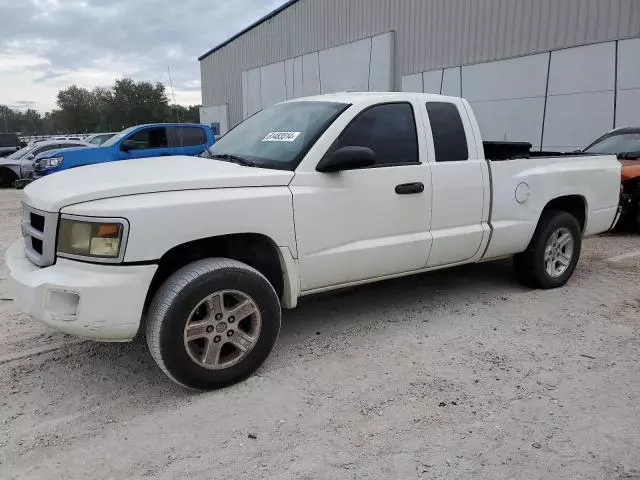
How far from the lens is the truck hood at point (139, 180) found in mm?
3020

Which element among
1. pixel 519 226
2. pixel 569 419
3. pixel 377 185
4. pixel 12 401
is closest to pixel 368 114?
pixel 377 185

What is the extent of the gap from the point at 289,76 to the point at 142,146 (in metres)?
14.3

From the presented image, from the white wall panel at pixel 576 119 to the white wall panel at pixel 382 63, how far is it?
6.64 meters

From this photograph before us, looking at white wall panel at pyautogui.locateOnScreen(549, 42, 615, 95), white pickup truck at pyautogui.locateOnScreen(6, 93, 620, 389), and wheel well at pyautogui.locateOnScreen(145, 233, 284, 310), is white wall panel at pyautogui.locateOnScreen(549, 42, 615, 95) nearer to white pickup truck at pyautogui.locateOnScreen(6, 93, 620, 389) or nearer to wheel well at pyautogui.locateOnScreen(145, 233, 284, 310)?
white pickup truck at pyautogui.locateOnScreen(6, 93, 620, 389)

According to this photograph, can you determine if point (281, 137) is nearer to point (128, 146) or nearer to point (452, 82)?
point (128, 146)

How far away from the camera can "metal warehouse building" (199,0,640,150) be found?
504 inches

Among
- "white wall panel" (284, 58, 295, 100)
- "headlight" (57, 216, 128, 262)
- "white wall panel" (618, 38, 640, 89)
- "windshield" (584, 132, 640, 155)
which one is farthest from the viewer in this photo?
"white wall panel" (284, 58, 295, 100)

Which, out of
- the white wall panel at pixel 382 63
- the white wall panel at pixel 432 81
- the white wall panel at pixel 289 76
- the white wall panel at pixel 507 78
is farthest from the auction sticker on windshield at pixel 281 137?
the white wall panel at pixel 289 76

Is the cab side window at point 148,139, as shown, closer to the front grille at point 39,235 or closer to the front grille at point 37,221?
the front grille at point 39,235

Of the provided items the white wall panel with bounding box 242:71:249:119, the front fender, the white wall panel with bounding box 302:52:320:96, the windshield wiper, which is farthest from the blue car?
the white wall panel with bounding box 242:71:249:119

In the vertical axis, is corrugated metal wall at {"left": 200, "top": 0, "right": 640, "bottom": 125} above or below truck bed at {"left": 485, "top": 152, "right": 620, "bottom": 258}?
above

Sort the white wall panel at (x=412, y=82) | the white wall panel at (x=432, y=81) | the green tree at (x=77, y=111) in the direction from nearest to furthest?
the white wall panel at (x=432, y=81), the white wall panel at (x=412, y=82), the green tree at (x=77, y=111)

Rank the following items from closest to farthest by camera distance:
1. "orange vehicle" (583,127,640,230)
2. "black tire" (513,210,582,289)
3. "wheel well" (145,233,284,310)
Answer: "wheel well" (145,233,284,310) < "black tire" (513,210,582,289) < "orange vehicle" (583,127,640,230)

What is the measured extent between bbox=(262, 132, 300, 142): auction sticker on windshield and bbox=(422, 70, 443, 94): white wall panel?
561 inches
